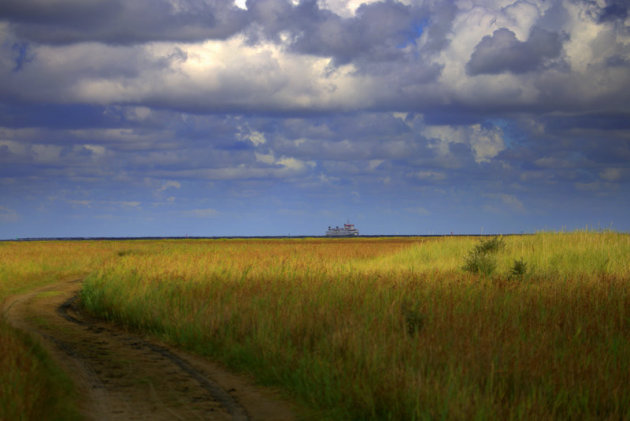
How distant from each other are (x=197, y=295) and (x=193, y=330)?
11.7ft

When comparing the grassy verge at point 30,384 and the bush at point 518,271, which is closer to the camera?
the grassy verge at point 30,384

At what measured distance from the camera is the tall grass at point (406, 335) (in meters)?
6.88

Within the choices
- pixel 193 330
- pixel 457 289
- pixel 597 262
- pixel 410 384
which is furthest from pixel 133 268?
pixel 597 262

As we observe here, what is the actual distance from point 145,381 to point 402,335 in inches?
171

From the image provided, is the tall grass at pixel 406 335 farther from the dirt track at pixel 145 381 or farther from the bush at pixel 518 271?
the dirt track at pixel 145 381

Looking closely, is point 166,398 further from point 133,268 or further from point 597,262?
point 597,262

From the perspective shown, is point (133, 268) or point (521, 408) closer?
point (521, 408)

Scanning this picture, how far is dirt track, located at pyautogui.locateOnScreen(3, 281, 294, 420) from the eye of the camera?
278 inches

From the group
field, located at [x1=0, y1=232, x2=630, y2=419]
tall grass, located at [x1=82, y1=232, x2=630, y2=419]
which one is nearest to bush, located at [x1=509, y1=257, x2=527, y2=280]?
field, located at [x1=0, y1=232, x2=630, y2=419]

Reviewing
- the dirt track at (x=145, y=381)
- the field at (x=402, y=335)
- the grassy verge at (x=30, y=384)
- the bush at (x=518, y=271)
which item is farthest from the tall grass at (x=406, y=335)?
the grassy verge at (x=30, y=384)

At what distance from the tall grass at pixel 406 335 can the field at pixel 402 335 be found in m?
0.03

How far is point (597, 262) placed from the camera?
21.8 m

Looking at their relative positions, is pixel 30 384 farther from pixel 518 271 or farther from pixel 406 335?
pixel 518 271

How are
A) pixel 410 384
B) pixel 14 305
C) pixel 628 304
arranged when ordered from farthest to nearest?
pixel 14 305
pixel 628 304
pixel 410 384
